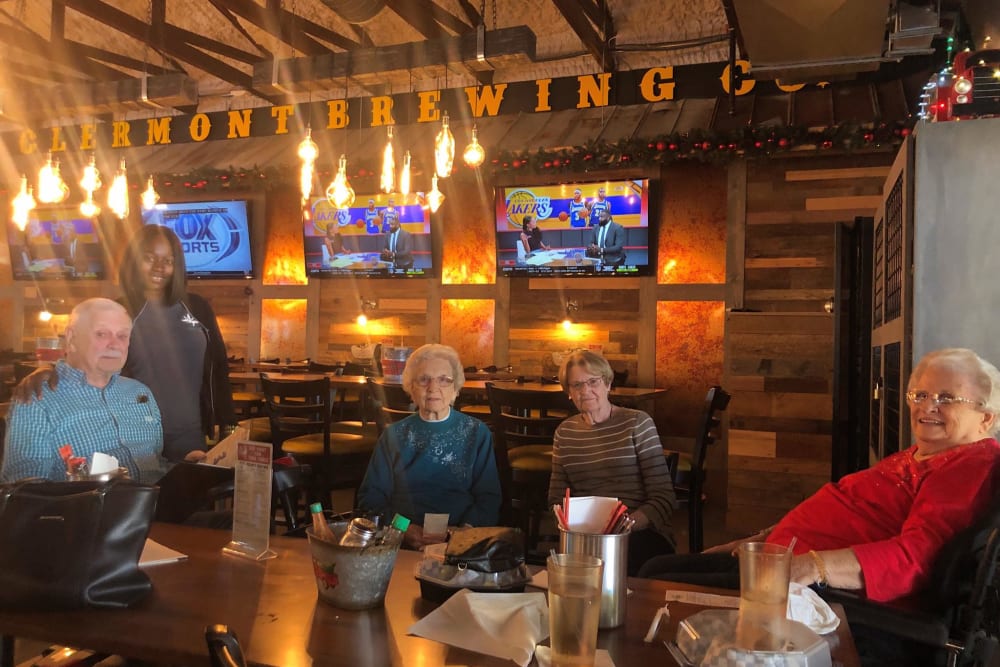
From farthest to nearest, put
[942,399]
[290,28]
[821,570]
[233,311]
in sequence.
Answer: [233,311] → [290,28] → [942,399] → [821,570]

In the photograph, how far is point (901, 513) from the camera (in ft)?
6.91

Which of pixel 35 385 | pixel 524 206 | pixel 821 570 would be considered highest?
pixel 524 206

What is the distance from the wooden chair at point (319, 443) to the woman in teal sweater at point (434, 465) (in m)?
1.44

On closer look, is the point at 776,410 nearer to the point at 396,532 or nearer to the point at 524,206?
the point at 524,206

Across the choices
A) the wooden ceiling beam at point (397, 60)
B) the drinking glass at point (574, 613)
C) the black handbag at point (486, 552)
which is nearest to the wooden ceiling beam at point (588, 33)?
the wooden ceiling beam at point (397, 60)

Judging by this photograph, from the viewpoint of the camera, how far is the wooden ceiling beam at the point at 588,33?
245 inches

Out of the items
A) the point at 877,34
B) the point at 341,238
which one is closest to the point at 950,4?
the point at 877,34

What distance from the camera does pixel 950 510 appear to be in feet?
6.15

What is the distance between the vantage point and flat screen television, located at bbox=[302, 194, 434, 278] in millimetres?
7410

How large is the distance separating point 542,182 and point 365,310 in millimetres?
2291

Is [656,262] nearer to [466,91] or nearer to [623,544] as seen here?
[466,91]

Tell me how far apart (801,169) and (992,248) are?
13.2 ft

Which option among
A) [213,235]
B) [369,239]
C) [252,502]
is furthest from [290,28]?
[252,502]

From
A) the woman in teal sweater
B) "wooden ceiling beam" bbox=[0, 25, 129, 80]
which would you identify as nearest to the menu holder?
the woman in teal sweater
